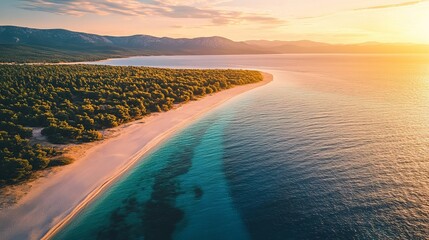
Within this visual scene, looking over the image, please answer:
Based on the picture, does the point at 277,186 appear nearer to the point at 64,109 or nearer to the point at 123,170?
the point at 123,170

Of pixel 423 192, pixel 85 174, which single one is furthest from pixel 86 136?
pixel 423 192

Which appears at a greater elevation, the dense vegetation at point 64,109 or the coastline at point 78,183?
the dense vegetation at point 64,109

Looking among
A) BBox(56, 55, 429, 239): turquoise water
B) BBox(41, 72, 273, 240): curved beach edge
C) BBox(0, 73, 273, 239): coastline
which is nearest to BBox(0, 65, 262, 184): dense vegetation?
BBox(0, 73, 273, 239): coastline

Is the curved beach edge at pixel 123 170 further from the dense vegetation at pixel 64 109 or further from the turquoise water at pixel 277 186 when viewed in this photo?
the dense vegetation at pixel 64 109

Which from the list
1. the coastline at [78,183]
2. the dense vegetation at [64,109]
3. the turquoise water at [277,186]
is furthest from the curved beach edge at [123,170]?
the dense vegetation at [64,109]

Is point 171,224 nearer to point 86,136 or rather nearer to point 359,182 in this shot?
point 359,182

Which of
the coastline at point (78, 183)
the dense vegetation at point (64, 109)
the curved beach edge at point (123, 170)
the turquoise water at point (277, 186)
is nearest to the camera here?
the turquoise water at point (277, 186)

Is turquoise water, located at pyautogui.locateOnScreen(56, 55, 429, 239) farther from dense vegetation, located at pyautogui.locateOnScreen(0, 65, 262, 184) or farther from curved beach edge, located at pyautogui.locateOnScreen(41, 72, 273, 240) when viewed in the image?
dense vegetation, located at pyautogui.locateOnScreen(0, 65, 262, 184)
